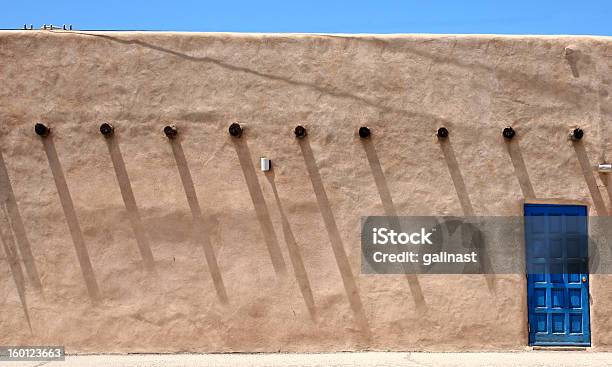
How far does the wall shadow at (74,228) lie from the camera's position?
948cm

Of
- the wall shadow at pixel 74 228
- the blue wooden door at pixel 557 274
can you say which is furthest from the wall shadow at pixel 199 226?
the blue wooden door at pixel 557 274

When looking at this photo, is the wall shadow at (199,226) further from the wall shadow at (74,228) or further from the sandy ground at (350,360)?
the wall shadow at (74,228)

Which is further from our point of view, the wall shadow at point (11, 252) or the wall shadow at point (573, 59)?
the wall shadow at point (573, 59)

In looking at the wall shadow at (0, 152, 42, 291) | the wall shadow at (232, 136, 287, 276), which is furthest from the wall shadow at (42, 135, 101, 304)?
the wall shadow at (232, 136, 287, 276)

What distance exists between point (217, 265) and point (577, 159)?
15.9 ft

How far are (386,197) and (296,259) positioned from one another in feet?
4.60

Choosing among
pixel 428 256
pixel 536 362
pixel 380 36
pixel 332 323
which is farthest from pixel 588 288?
pixel 380 36

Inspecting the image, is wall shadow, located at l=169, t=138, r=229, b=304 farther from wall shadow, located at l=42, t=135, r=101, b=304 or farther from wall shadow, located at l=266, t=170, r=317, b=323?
wall shadow, located at l=42, t=135, r=101, b=304

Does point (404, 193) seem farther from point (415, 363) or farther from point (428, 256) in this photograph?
point (415, 363)

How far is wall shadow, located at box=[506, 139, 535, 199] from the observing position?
373 inches

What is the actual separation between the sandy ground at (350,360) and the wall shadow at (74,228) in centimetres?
88

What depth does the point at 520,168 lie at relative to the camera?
31.2 feet

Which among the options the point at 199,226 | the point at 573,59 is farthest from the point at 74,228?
the point at 573,59

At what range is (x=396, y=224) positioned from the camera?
9.51m
